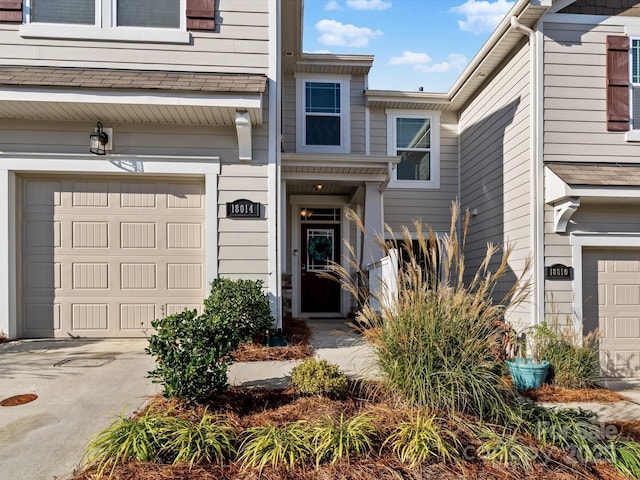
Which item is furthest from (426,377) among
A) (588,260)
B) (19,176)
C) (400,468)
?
(19,176)

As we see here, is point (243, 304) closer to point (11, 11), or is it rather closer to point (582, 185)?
point (582, 185)

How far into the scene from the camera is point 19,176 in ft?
16.3

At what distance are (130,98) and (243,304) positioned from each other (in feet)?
8.83

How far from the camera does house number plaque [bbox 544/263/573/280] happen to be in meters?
5.13

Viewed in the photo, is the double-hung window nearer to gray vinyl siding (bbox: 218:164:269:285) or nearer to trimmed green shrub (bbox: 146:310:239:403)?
gray vinyl siding (bbox: 218:164:269:285)

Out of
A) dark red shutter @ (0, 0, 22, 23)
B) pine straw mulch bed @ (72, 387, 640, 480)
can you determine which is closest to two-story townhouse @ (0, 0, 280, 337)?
dark red shutter @ (0, 0, 22, 23)

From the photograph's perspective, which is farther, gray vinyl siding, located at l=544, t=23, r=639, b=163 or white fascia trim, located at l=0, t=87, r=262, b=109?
gray vinyl siding, located at l=544, t=23, r=639, b=163

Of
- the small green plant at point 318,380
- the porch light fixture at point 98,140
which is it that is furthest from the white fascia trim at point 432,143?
the small green plant at point 318,380

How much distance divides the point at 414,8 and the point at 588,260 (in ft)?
22.2

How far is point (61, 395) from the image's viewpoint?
3223 millimetres

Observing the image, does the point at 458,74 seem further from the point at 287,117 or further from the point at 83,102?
the point at 83,102

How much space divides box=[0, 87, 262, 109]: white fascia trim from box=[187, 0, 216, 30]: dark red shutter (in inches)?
41.4

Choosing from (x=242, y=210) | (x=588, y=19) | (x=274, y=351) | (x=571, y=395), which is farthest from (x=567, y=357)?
(x=588, y=19)

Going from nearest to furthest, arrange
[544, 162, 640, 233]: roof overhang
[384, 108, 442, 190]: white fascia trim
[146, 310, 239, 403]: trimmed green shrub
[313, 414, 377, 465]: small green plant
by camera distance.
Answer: [313, 414, 377, 465]: small green plant → [146, 310, 239, 403]: trimmed green shrub → [544, 162, 640, 233]: roof overhang → [384, 108, 442, 190]: white fascia trim
